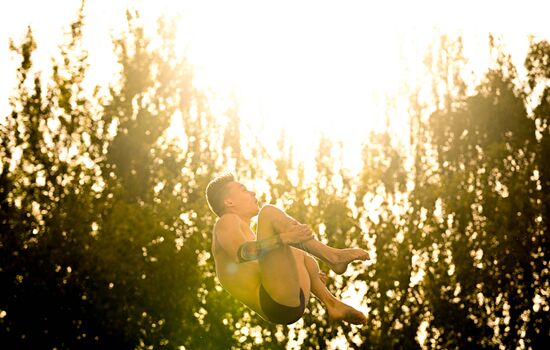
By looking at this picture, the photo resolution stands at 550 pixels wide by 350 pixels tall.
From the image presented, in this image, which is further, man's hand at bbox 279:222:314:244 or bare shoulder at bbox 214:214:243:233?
bare shoulder at bbox 214:214:243:233

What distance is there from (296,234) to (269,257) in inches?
→ 11.5

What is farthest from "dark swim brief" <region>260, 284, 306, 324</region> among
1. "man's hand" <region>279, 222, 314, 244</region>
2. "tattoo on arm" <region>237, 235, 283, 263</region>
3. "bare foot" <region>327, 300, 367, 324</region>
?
"man's hand" <region>279, 222, 314, 244</region>

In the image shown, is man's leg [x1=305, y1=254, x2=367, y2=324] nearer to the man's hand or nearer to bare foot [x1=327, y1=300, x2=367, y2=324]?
bare foot [x1=327, y1=300, x2=367, y2=324]

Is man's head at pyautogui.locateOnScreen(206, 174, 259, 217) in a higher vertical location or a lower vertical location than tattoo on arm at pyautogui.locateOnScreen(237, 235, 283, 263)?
higher

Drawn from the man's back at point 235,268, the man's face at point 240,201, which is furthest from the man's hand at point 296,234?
the man's face at point 240,201

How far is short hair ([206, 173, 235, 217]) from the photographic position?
4.94 metres

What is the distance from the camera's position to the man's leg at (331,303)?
4.96 meters

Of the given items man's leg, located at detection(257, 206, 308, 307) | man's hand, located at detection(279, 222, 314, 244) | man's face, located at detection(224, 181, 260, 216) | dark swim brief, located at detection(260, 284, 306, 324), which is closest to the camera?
man's hand, located at detection(279, 222, 314, 244)

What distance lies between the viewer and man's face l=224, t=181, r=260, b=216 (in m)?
4.89

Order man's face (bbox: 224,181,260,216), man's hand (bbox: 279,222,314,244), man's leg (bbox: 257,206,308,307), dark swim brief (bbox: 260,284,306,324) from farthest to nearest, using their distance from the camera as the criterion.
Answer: man's face (bbox: 224,181,260,216), dark swim brief (bbox: 260,284,306,324), man's leg (bbox: 257,206,308,307), man's hand (bbox: 279,222,314,244)

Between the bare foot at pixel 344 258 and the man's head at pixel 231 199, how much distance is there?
61 cm

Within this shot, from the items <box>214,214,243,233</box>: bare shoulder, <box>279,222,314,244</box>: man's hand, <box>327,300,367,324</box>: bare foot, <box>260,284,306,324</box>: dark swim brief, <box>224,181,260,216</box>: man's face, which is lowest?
<box>260,284,306,324</box>: dark swim brief

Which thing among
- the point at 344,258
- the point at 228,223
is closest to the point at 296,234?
the point at 344,258

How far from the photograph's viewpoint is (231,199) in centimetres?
491
